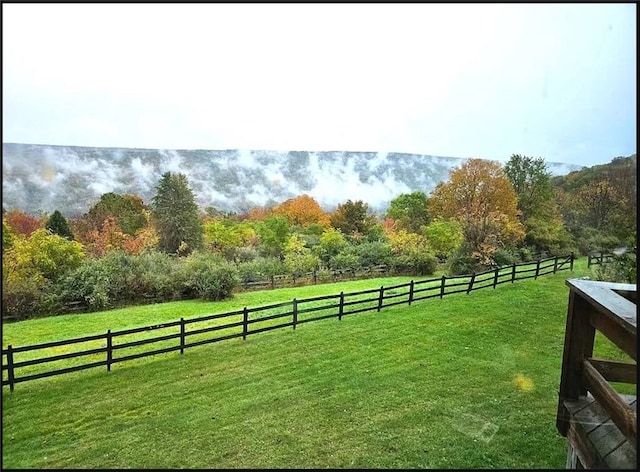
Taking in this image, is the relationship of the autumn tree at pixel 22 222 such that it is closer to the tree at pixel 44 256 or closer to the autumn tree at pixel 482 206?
the tree at pixel 44 256

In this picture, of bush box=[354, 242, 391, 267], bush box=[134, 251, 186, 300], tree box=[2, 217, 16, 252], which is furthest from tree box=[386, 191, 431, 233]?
tree box=[2, 217, 16, 252]

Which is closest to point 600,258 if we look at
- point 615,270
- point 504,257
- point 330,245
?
point 615,270

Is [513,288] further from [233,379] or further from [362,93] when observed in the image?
[233,379]

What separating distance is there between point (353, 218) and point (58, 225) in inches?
219

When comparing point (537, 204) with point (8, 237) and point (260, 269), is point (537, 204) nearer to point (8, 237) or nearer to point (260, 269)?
point (260, 269)

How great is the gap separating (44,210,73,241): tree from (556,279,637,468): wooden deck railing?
5.48 m

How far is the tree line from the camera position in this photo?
5.44 m

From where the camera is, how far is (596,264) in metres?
4.86

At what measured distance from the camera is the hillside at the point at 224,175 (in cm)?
394

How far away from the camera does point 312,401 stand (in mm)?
2752

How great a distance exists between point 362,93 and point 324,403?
12.2 feet

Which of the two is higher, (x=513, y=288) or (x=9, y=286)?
(x=9, y=286)

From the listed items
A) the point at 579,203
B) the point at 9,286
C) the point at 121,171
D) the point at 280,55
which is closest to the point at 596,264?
the point at 579,203

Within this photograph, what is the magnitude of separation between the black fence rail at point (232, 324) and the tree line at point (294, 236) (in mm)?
406
